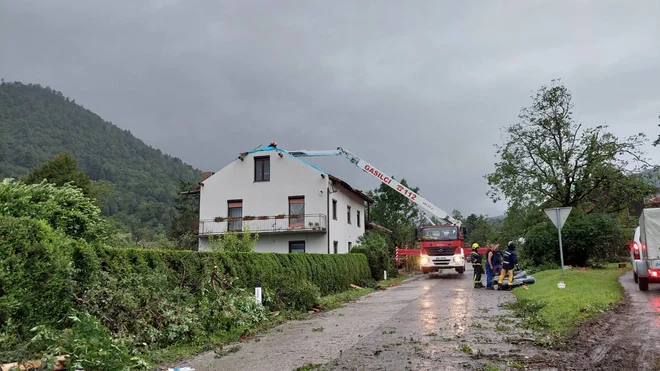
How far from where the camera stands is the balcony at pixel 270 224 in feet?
101

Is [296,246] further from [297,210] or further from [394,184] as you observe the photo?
[394,184]

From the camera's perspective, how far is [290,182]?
32.2 m

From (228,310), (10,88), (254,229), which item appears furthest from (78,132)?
(228,310)

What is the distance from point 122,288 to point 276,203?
2427 cm

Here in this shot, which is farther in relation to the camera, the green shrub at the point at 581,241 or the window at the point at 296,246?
the window at the point at 296,246

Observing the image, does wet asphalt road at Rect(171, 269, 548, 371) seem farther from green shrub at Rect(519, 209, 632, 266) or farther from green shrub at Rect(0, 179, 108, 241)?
green shrub at Rect(519, 209, 632, 266)

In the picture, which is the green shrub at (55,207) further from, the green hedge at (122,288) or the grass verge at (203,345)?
the grass verge at (203,345)

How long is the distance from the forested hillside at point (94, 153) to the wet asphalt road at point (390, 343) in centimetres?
5653

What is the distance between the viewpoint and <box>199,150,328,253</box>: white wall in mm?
31680

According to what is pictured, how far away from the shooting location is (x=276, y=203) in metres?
32.3

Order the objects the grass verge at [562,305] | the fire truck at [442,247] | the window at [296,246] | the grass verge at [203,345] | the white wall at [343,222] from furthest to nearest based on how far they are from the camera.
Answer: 1. the window at [296,246]
2. the white wall at [343,222]
3. the fire truck at [442,247]
4. the grass verge at [562,305]
5. the grass verge at [203,345]

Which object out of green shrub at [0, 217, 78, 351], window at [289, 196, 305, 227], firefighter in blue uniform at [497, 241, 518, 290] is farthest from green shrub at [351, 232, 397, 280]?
green shrub at [0, 217, 78, 351]

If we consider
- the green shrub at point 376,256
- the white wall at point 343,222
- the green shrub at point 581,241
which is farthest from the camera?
the white wall at point 343,222

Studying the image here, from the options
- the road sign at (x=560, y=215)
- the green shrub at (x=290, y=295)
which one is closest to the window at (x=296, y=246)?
the green shrub at (x=290, y=295)
